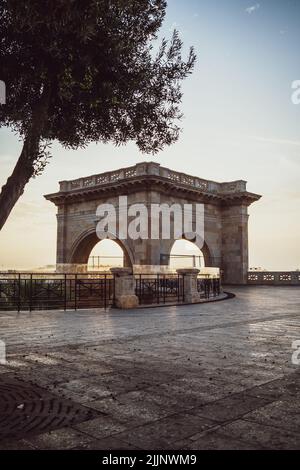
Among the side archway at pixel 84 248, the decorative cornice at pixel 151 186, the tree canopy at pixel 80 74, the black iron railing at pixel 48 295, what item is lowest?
the black iron railing at pixel 48 295

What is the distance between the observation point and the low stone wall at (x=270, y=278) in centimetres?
2927

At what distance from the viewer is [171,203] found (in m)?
26.2

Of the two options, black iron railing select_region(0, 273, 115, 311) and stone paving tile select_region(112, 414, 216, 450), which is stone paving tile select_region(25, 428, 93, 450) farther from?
black iron railing select_region(0, 273, 115, 311)

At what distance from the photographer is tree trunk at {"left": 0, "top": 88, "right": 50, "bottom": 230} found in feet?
16.4

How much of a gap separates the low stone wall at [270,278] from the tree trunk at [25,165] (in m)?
26.1

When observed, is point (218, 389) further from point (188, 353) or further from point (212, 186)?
point (212, 186)

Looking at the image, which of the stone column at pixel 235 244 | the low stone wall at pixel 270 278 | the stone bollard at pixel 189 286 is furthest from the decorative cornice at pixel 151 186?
the stone bollard at pixel 189 286

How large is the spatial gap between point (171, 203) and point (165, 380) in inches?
862

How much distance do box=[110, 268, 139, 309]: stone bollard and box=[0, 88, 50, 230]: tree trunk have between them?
340 inches

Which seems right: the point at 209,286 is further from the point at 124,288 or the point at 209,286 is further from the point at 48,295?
the point at 48,295

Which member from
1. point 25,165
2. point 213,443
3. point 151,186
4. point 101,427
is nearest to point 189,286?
point 151,186

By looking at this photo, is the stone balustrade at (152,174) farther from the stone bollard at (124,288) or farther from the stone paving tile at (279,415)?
the stone paving tile at (279,415)

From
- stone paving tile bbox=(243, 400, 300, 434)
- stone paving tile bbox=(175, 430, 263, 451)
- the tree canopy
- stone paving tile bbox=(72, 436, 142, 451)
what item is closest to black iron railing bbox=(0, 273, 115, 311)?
the tree canopy
